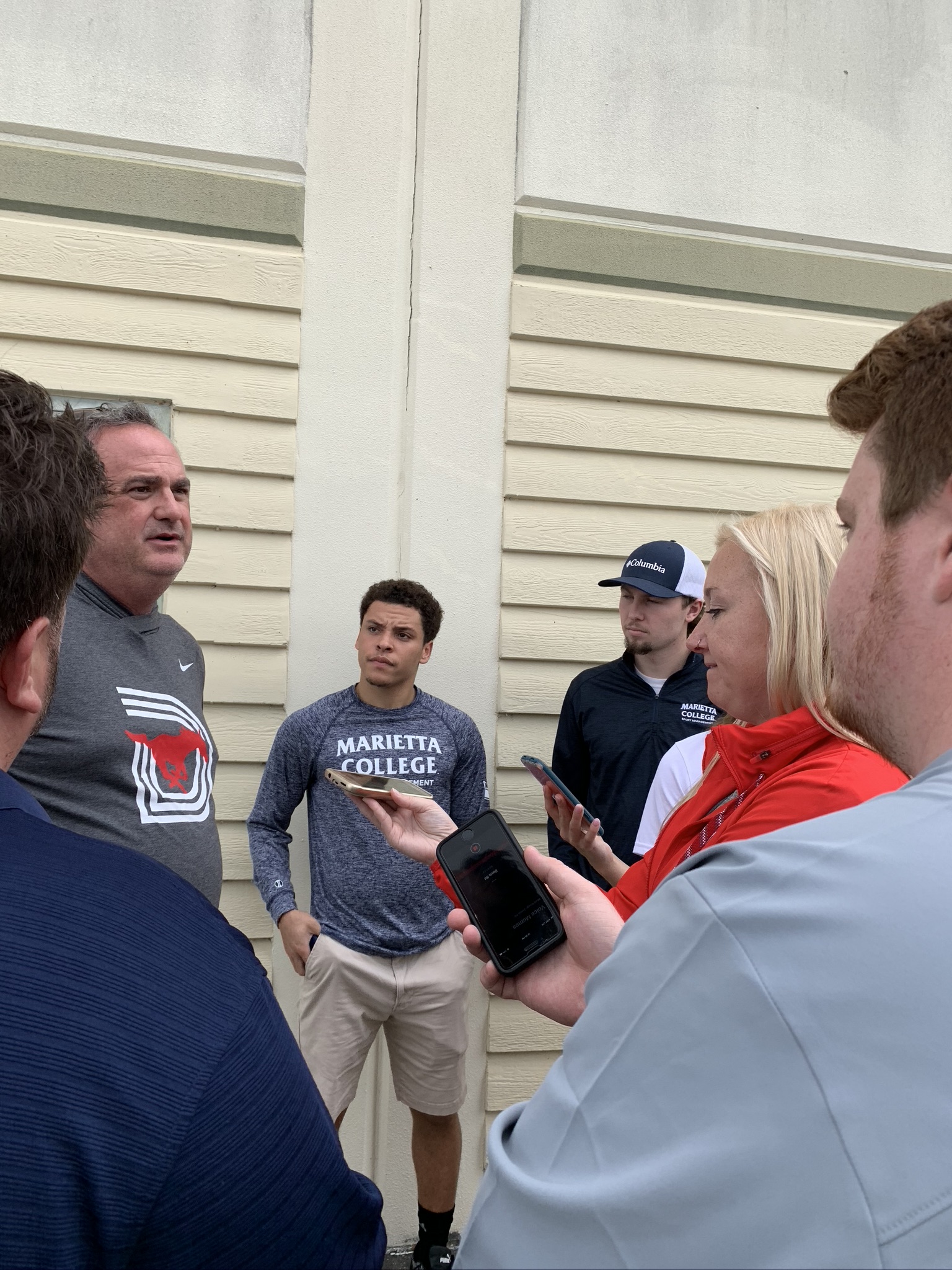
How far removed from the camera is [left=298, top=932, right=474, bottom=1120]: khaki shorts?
4125 mm

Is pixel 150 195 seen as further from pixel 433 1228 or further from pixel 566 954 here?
pixel 433 1228

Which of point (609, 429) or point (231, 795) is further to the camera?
point (609, 429)

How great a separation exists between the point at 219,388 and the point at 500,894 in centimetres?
296

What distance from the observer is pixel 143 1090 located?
3.05 feet

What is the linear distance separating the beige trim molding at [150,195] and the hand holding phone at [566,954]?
11.0 feet

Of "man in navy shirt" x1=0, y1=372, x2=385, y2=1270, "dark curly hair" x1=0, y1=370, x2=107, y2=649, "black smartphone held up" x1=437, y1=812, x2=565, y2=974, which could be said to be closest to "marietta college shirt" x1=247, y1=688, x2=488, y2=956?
"black smartphone held up" x1=437, y1=812, x2=565, y2=974

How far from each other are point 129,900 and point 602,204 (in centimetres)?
443

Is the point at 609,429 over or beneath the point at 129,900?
over

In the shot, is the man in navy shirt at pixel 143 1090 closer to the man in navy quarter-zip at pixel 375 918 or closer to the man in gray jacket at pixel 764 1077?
the man in gray jacket at pixel 764 1077

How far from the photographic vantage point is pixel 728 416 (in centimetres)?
498

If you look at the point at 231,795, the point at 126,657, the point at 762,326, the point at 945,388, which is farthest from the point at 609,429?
the point at 945,388

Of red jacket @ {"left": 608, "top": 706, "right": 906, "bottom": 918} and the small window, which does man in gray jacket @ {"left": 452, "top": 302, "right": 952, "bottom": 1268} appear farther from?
the small window

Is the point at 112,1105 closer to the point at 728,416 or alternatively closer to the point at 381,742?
the point at 381,742

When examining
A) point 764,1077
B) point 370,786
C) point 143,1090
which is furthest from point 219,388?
point 764,1077
